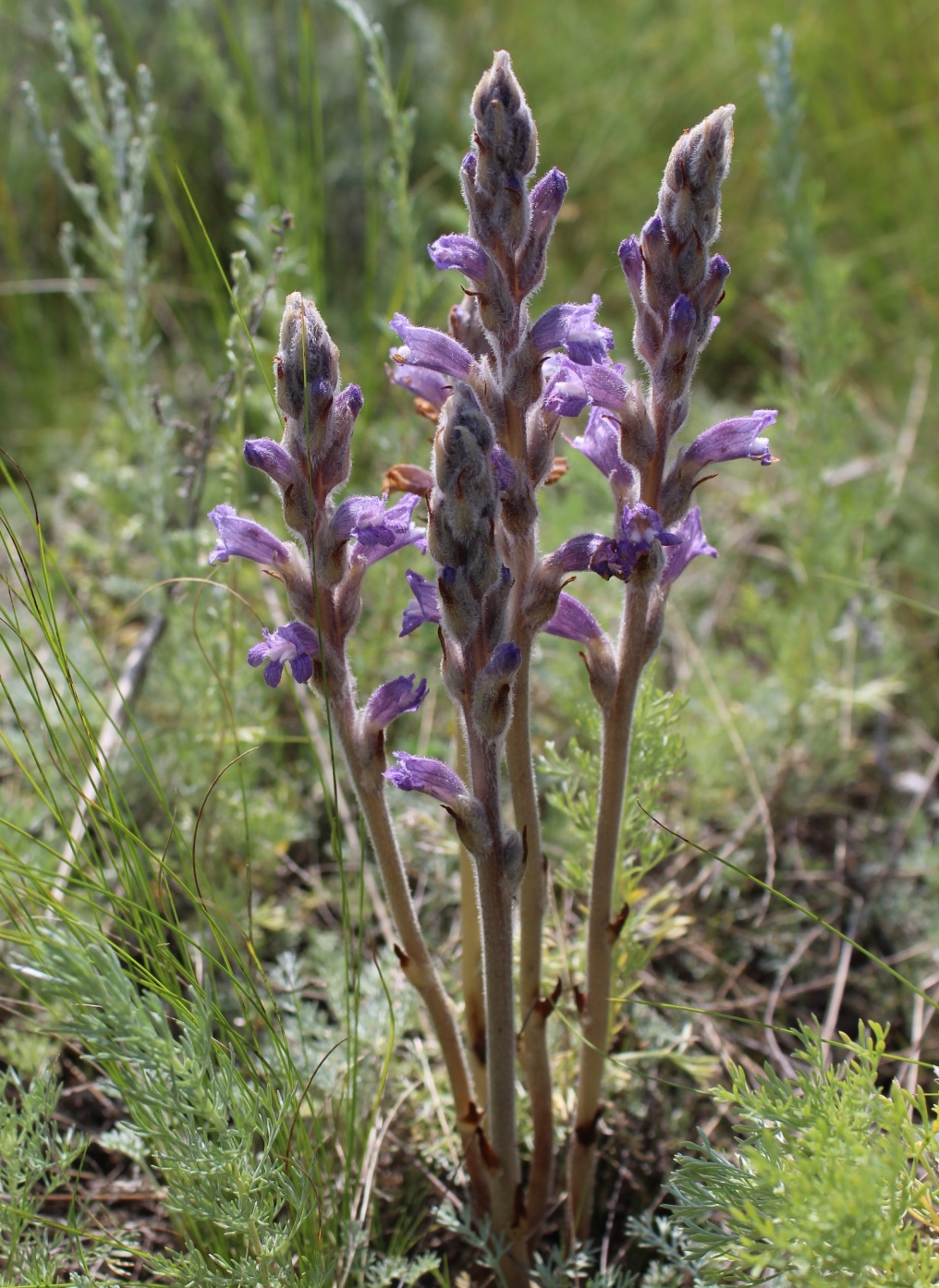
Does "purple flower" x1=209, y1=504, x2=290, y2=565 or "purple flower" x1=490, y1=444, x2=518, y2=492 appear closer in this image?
"purple flower" x1=490, y1=444, x2=518, y2=492

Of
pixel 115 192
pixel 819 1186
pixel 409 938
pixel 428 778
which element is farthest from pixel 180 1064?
pixel 115 192

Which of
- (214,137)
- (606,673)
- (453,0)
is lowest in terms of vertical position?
(606,673)

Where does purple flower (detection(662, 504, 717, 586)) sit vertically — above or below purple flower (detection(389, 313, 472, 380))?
below

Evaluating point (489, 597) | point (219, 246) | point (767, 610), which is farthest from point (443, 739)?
point (219, 246)

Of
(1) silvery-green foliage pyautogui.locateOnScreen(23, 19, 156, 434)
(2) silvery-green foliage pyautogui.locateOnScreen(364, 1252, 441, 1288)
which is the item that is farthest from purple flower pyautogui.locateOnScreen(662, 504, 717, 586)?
(1) silvery-green foliage pyautogui.locateOnScreen(23, 19, 156, 434)

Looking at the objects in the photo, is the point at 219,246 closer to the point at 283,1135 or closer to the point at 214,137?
the point at 214,137

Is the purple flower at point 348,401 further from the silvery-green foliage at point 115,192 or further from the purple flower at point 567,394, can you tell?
the silvery-green foliage at point 115,192

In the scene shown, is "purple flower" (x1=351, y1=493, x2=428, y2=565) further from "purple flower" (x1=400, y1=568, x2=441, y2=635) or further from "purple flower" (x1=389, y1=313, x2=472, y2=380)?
"purple flower" (x1=389, y1=313, x2=472, y2=380)
